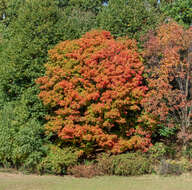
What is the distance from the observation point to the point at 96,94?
599 inches

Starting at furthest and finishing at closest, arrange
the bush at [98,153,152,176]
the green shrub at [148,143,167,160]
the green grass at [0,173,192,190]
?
1. the green shrub at [148,143,167,160]
2. the bush at [98,153,152,176]
3. the green grass at [0,173,192,190]

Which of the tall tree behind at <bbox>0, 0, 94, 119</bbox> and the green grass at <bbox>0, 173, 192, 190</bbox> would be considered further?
the tall tree behind at <bbox>0, 0, 94, 119</bbox>

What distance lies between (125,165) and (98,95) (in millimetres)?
3757

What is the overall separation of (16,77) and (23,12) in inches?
163

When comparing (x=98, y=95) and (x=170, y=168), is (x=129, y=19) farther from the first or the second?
(x=170, y=168)

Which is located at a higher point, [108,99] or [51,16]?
[51,16]

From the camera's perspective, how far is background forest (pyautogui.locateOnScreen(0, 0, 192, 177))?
15375mm

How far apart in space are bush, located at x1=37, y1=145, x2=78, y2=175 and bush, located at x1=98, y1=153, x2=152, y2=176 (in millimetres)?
1549

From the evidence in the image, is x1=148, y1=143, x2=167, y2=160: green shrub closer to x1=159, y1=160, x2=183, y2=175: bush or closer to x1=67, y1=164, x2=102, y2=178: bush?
x1=159, y1=160, x2=183, y2=175: bush

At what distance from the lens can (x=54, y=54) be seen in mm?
16656

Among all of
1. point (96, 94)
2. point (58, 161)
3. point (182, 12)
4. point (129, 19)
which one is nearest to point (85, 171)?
point (58, 161)

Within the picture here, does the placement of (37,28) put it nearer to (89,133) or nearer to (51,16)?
(51,16)

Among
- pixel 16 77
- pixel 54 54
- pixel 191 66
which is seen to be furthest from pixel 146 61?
pixel 16 77

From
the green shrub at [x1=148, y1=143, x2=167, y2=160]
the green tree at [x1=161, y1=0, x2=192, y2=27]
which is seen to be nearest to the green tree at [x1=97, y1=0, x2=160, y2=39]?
the green tree at [x1=161, y1=0, x2=192, y2=27]
